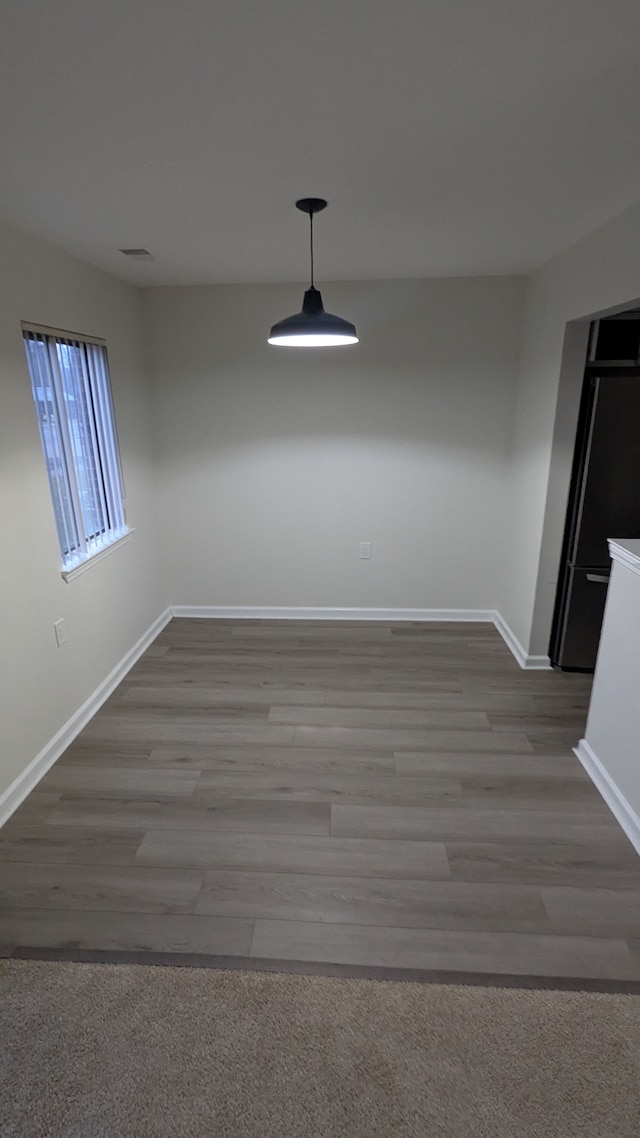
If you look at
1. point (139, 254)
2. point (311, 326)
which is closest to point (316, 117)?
point (311, 326)

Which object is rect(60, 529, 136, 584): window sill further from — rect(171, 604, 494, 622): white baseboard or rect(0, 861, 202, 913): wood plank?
rect(0, 861, 202, 913): wood plank

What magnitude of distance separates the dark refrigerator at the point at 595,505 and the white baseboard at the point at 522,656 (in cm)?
10

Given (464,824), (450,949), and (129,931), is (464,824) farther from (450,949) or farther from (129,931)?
(129,931)

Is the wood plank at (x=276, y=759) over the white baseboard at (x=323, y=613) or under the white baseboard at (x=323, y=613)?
under

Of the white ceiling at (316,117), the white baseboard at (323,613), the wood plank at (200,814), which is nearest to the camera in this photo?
the white ceiling at (316,117)

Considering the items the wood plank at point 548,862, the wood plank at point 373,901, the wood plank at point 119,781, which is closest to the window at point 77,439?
the wood plank at point 119,781

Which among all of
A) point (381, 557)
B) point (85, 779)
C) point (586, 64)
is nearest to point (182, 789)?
point (85, 779)

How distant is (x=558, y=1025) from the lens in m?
1.65

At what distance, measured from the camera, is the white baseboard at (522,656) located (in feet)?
12.0

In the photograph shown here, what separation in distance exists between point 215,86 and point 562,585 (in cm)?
305

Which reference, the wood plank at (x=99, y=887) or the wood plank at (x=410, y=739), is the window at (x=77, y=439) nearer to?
the wood plank at (x=99, y=887)

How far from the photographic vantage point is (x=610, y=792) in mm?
2510

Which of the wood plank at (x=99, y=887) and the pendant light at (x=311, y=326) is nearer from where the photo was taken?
the wood plank at (x=99, y=887)

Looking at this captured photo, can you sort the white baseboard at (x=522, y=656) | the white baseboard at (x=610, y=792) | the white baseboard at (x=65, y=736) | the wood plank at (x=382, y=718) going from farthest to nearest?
the white baseboard at (x=522, y=656) → the wood plank at (x=382, y=718) → the white baseboard at (x=65, y=736) → the white baseboard at (x=610, y=792)
